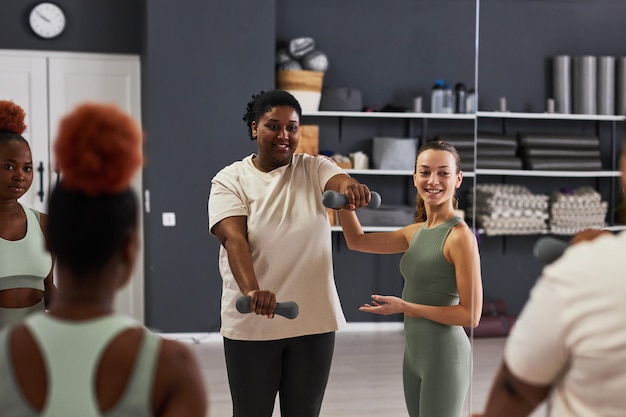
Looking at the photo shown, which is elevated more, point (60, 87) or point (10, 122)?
point (60, 87)

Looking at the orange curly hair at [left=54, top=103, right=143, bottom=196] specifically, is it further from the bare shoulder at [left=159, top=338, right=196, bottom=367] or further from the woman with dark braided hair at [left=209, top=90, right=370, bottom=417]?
the woman with dark braided hair at [left=209, top=90, right=370, bottom=417]

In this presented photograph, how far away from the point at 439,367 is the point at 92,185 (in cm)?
126

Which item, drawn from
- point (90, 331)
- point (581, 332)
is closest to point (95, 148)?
point (90, 331)

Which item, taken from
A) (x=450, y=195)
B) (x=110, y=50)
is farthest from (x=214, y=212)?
(x=110, y=50)

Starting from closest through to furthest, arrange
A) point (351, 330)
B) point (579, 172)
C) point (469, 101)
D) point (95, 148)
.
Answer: point (95, 148) < point (579, 172) < point (351, 330) < point (469, 101)

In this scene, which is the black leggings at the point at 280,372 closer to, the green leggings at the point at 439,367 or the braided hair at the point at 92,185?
the green leggings at the point at 439,367

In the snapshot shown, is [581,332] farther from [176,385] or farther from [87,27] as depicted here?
[87,27]

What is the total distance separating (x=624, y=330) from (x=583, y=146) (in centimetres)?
82

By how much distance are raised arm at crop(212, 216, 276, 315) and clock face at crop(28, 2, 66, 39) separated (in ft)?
10.9

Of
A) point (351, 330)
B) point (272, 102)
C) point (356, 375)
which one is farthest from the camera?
point (351, 330)

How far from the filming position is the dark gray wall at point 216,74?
14.3 feet

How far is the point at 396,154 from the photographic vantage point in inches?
197

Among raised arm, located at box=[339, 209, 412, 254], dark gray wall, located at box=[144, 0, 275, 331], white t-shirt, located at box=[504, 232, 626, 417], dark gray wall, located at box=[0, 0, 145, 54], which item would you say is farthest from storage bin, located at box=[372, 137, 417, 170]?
white t-shirt, located at box=[504, 232, 626, 417]

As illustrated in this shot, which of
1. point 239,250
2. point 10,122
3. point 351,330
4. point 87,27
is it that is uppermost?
point 87,27
